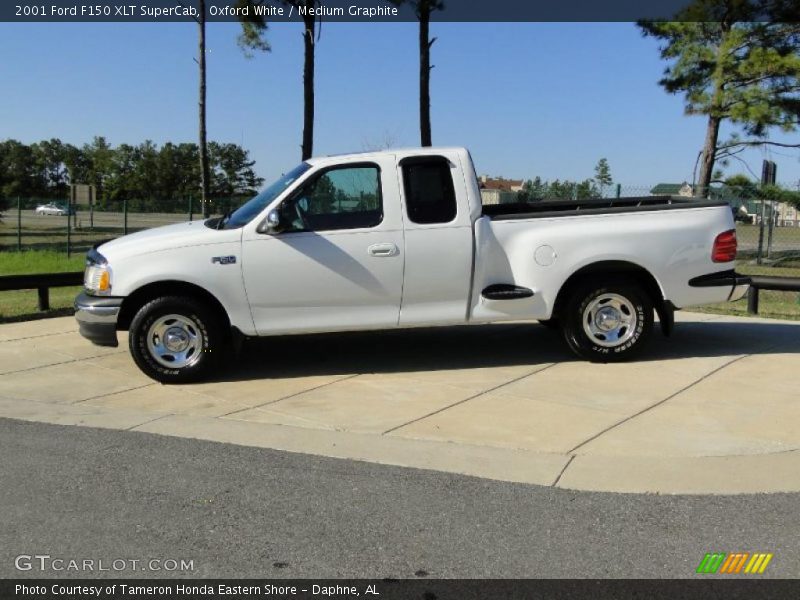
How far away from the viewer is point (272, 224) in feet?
22.5

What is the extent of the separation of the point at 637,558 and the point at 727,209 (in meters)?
4.81

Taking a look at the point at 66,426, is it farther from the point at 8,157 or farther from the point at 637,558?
the point at 8,157

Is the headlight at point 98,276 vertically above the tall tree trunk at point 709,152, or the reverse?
the tall tree trunk at point 709,152

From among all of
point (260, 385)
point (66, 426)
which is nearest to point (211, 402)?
point (260, 385)

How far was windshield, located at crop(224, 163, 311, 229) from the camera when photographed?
7.10 meters

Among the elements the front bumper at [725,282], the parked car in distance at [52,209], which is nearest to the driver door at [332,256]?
the front bumper at [725,282]

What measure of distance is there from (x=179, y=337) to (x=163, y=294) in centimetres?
41

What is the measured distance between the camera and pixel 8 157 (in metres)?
97.8

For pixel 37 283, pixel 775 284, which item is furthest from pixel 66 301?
pixel 775 284

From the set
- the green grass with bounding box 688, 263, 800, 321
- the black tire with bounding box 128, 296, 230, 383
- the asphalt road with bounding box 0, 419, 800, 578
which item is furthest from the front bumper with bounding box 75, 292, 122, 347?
the green grass with bounding box 688, 263, 800, 321

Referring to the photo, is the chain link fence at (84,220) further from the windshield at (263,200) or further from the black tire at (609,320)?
the black tire at (609,320)

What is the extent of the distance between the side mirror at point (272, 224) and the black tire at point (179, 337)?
0.87 meters

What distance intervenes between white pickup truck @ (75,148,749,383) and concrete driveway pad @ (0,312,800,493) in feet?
1.62

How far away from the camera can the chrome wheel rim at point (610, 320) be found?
24.2 ft
